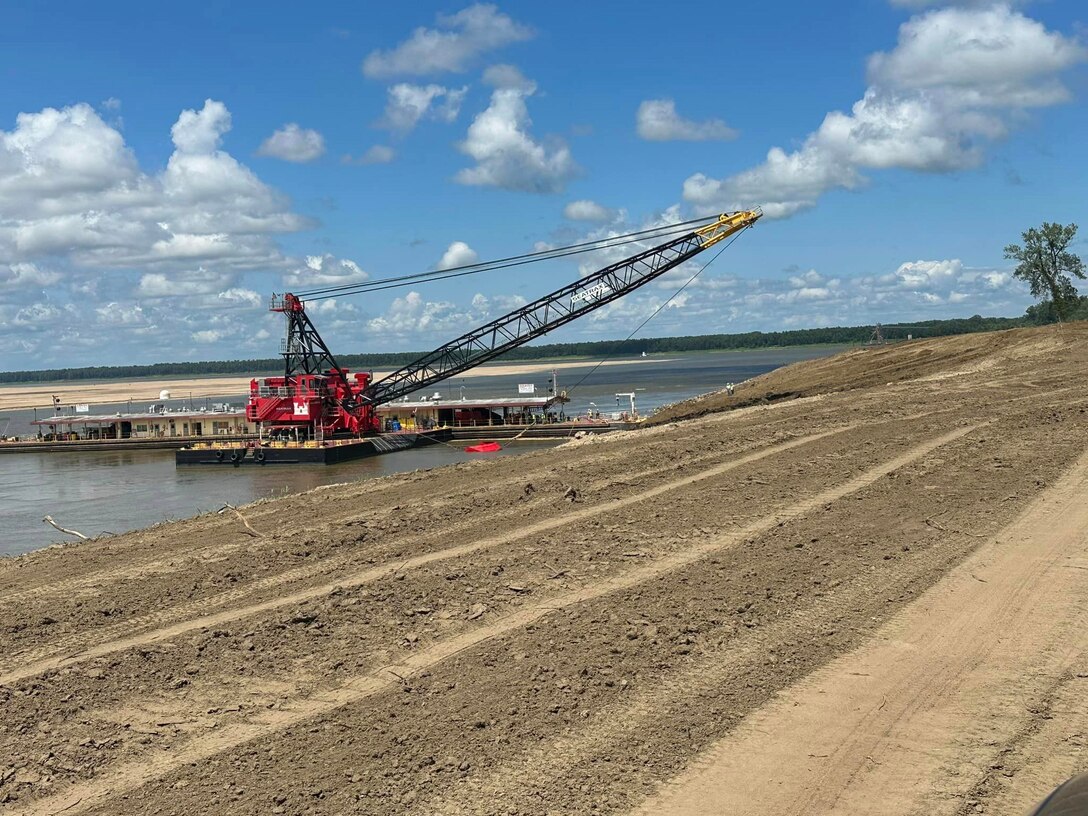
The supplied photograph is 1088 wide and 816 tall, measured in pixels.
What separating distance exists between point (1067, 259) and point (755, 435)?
63.9m

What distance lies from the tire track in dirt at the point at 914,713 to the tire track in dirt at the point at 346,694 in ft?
8.96

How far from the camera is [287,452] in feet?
179

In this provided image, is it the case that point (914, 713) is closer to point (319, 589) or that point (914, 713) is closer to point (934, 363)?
point (319, 589)

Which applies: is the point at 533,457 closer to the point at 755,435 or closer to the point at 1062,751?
the point at 755,435

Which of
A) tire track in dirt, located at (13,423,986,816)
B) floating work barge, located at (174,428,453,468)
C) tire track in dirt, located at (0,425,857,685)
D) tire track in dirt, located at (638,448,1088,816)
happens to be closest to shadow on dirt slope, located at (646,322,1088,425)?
floating work barge, located at (174,428,453,468)

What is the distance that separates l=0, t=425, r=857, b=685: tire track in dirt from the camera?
8.78 metres

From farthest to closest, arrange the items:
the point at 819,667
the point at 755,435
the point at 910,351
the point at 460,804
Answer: the point at 910,351
the point at 755,435
the point at 819,667
the point at 460,804

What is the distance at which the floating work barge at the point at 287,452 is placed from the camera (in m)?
54.1

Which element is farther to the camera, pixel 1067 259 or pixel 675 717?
pixel 1067 259

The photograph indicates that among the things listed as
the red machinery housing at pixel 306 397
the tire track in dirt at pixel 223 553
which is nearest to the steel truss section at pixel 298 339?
the red machinery housing at pixel 306 397

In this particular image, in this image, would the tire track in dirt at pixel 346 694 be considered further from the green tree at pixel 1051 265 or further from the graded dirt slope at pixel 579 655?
the green tree at pixel 1051 265

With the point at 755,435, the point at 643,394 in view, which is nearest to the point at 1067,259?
the point at 643,394

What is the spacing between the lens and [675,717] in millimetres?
6922

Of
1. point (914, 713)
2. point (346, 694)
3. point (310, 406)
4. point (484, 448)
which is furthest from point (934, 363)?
point (346, 694)
